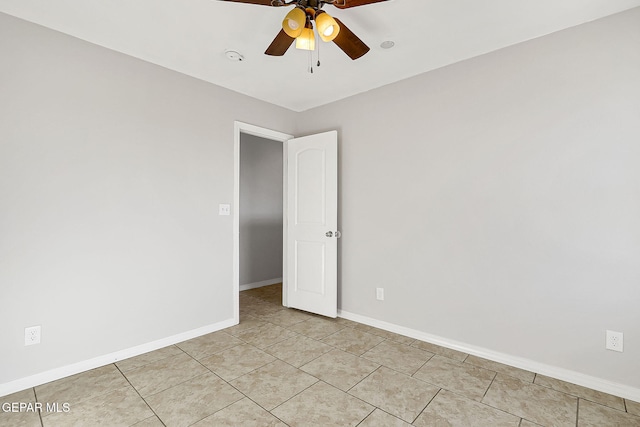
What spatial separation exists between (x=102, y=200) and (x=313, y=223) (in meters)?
2.00

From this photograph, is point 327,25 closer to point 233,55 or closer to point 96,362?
point 233,55

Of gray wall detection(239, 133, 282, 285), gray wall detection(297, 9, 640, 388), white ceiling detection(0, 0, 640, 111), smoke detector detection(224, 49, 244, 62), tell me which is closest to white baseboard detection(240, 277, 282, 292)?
gray wall detection(239, 133, 282, 285)

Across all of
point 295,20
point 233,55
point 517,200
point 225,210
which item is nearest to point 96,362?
point 225,210

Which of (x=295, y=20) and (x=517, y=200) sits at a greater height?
(x=295, y=20)

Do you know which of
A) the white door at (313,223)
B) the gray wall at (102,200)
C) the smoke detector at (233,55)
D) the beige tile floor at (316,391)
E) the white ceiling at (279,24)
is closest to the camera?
the beige tile floor at (316,391)

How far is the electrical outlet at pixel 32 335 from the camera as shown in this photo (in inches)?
83.0

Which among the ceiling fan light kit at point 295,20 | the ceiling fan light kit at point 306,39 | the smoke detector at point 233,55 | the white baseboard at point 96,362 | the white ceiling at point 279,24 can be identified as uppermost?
the white ceiling at point 279,24

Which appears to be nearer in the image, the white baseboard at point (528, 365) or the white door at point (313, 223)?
the white baseboard at point (528, 365)

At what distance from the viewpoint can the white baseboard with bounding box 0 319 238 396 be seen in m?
2.07

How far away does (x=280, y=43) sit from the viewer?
1.91 meters

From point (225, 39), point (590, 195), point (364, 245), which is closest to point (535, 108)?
point (590, 195)

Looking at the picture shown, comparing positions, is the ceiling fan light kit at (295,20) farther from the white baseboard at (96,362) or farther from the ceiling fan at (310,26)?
the white baseboard at (96,362)

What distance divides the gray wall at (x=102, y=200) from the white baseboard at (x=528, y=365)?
185 cm

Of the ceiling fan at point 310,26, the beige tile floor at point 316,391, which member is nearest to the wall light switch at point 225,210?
the beige tile floor at point 316,391
